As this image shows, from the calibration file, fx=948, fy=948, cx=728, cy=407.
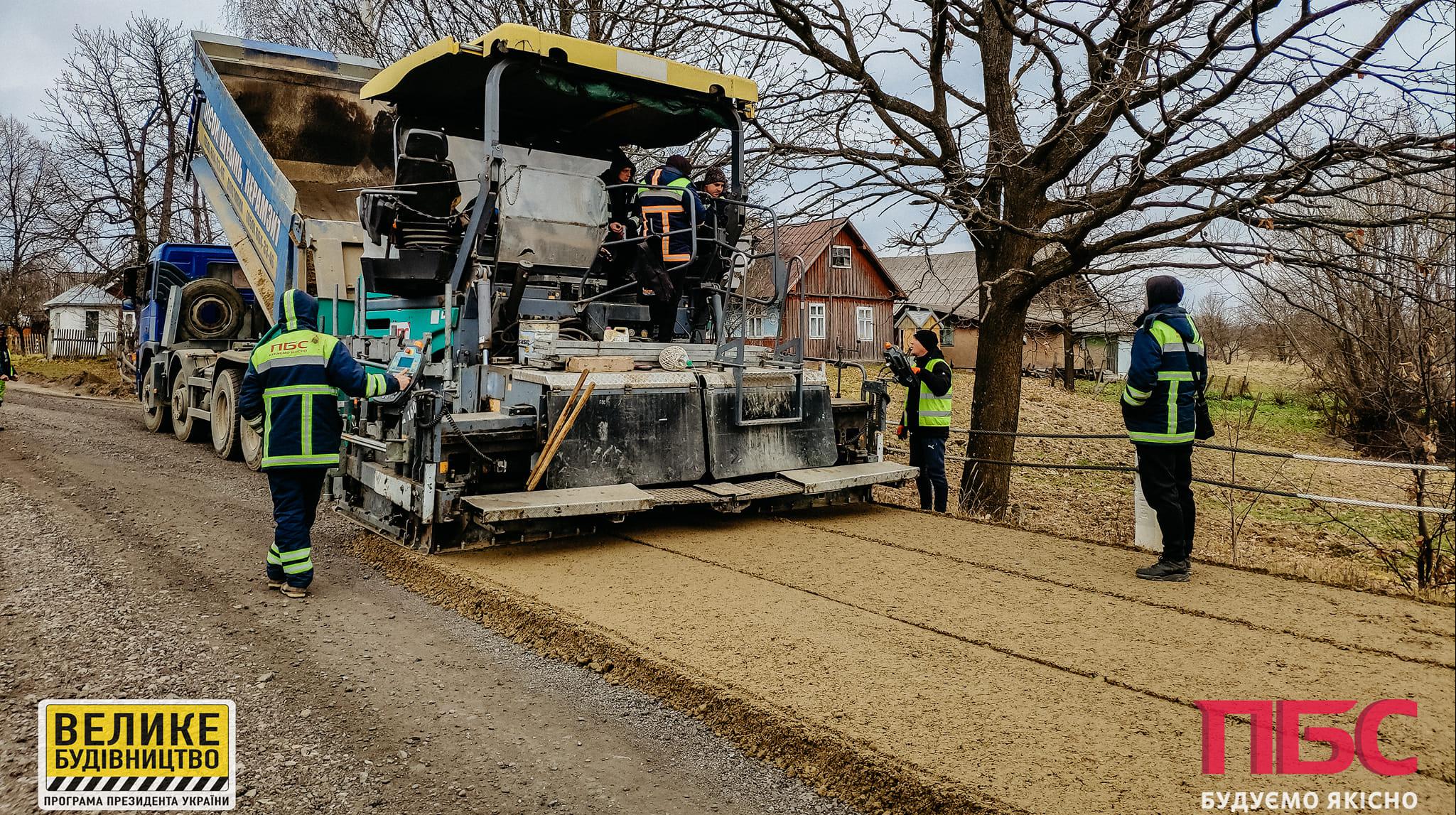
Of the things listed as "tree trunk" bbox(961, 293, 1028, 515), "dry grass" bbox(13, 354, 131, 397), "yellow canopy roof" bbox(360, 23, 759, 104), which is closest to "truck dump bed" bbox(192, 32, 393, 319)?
"yellow canopy roof" bbox(360, 23, 759, 104)

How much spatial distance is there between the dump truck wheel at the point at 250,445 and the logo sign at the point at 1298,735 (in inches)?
341

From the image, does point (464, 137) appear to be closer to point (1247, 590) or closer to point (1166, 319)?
point (1166, 319)

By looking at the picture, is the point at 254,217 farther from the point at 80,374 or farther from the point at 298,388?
the point at 80,374

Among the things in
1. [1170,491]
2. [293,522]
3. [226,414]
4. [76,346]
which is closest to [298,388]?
[293,522]

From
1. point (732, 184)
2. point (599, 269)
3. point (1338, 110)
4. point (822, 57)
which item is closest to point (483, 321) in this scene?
point (599, 269)

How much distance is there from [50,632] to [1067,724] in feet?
15.0

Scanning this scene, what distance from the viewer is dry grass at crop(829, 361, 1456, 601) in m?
7.45

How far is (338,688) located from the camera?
391cm

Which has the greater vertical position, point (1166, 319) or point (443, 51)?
point (443, 51)

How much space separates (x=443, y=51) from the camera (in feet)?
19.1

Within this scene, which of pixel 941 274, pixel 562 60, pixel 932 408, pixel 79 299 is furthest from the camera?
pixel 79 299

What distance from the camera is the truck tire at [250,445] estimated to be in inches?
370

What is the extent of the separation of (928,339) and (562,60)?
3.71 meters

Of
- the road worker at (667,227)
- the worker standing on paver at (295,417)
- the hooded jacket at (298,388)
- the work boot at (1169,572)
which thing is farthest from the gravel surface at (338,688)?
the work boot at (1169,572)
